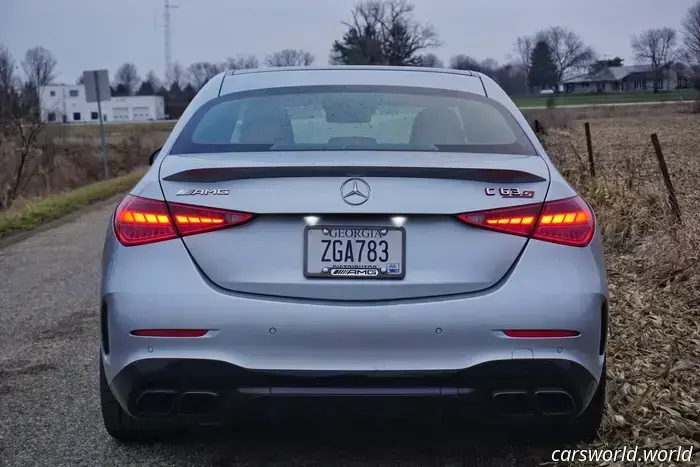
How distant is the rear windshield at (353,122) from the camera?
11.4 ft

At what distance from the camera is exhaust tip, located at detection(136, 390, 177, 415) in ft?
10.2

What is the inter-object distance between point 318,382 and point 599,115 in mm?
46524

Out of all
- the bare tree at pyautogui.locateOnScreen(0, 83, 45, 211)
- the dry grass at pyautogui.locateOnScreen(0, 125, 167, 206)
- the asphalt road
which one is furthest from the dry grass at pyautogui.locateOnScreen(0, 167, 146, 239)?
the asphalt road

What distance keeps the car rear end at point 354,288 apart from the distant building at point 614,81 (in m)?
106

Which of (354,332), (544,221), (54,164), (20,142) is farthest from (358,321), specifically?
(54,164)

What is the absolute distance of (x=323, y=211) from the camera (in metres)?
3.00

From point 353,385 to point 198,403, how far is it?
1.87ft

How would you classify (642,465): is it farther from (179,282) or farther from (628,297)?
(628,297)

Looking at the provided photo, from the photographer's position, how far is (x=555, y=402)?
3127mm

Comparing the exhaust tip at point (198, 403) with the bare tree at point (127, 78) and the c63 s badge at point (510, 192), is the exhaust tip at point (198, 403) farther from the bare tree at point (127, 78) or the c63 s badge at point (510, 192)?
the bare tree at point (127, 78)

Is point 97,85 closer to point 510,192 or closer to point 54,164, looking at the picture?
point 54,164

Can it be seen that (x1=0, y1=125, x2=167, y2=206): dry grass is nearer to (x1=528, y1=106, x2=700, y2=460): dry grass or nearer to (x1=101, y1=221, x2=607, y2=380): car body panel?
(x1=528, y1=106, x2=700, y2=460): dry grass

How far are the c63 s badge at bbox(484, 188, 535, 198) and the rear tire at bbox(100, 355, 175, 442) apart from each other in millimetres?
1565

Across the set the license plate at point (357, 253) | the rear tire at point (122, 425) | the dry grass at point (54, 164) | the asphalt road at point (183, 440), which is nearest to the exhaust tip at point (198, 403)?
the rear tire at point (122, 425)
